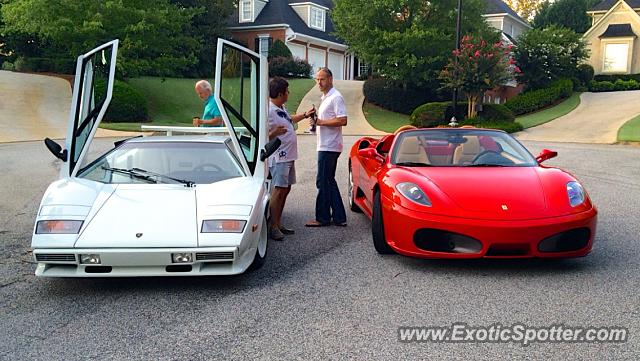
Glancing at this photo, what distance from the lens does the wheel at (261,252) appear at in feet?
16.2

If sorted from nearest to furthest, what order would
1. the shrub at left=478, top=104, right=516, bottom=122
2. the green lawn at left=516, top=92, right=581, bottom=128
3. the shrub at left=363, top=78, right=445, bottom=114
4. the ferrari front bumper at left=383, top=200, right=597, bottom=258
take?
the ferrari front bumper at left=383, top=200, right=597, bottom=258 < the shrub at left=478, top=104, right=516, bottom=122 < the green lawn at left=516, top=92, right=581, bottom=128 < the shrub at left=363, top=78, right=445, bottom=114

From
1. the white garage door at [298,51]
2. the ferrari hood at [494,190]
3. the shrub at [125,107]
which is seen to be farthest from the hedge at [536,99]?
the ferrari hood at [494,190]

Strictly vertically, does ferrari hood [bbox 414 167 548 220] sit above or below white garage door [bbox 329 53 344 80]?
below

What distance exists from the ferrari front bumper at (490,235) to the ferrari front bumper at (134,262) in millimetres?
1502

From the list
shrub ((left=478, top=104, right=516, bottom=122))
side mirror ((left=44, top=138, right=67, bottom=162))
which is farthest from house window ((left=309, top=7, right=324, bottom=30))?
side mirror ((left=44, top=138, right=67, bottom=162))

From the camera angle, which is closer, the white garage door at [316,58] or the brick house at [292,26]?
the brick house at [292,26]

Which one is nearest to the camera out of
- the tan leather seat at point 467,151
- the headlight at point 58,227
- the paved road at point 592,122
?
the headlight at point 58,227

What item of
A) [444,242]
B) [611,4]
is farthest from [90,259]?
[611,4]

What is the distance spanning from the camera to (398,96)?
2898 centimetres

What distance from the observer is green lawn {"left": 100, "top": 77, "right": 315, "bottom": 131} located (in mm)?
25656

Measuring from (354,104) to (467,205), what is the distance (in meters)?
25.4

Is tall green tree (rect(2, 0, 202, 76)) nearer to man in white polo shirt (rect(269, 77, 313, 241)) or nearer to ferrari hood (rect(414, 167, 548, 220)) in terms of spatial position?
man in white polo shirt (rect(269, 77, 313, 241))

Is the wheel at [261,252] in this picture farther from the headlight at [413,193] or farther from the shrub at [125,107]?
the shrub at [125,107]

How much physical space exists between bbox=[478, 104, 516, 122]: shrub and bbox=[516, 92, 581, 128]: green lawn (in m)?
0.77
